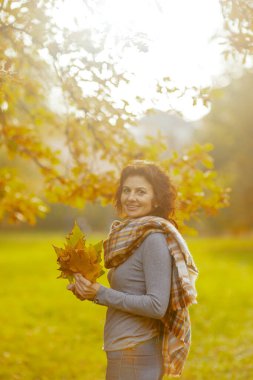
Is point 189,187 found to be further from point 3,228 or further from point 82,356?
point 3,228

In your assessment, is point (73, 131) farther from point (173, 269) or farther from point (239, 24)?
point (173, 269)

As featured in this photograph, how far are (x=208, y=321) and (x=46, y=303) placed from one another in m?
3.59

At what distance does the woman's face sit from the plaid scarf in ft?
0.29

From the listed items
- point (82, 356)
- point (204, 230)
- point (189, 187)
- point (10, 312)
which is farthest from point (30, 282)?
point (204, 230)

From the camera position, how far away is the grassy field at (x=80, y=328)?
8.22 meters

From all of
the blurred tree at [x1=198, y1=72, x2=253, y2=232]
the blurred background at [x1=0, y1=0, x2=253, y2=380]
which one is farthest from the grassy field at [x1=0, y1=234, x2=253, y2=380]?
the blurred tree at [x1=198, y1=72, x2=253, y2=232]

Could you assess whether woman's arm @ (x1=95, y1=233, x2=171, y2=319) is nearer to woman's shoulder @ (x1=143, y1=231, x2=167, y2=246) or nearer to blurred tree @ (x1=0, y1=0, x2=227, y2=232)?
woman's shoulder @ (x1=143, y1=231, x2=167, y2=246)

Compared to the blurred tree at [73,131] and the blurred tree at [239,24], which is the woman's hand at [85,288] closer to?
the blurred tree at [73,131]

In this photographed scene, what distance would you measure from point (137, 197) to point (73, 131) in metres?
3.56

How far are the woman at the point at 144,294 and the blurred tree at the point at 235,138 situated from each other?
23.0 m

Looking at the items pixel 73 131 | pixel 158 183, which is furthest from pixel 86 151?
pixel 158 183

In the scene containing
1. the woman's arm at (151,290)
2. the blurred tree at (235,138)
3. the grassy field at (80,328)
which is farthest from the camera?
the blurred tree at (235,138)

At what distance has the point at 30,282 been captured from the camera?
701 inches

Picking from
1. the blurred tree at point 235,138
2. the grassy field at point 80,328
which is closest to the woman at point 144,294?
the grassy field at point 80,328
